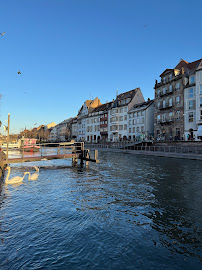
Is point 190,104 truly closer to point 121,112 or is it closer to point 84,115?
point 121,112

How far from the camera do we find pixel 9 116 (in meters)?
18.6

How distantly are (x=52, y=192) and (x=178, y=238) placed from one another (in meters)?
7.20

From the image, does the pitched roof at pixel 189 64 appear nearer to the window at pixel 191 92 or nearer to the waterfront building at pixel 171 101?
the waterfront building at pixel 171 101

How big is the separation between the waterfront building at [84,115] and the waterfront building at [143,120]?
31.6 metres

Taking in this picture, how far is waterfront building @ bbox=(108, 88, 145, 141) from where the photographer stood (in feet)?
207

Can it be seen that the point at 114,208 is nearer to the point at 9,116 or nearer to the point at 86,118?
the point at 9,116

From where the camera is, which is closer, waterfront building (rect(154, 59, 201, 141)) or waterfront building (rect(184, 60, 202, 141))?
waterfront building (rect(184, 60, 202, 141))

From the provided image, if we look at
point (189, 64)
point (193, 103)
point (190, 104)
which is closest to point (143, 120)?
point (190, 104)

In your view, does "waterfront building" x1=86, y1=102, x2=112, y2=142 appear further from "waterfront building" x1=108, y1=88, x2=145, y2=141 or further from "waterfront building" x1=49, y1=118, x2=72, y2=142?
"waterfront building" x1=49, y1=118, x2=72, y2=142

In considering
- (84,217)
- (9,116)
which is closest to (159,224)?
(84,217)

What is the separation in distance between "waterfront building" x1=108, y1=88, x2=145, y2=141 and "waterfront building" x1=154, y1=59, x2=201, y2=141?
1156cm

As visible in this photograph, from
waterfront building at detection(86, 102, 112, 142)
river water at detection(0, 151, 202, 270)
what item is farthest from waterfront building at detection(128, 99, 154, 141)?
river water at detection(0, 151, 202, 270)

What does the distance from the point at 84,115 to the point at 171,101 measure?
50460 mm

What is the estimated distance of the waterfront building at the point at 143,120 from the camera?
180ft
